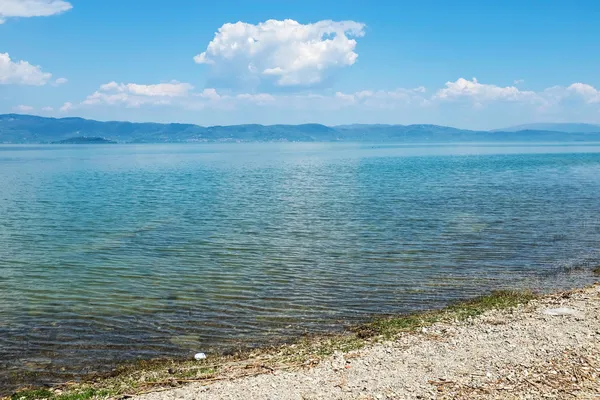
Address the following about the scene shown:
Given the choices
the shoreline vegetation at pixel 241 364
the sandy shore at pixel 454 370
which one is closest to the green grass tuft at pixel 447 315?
the shoreline vegetation at pixel 241 364

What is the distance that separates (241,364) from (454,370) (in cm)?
500

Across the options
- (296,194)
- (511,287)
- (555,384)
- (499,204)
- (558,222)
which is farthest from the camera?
(296,194)

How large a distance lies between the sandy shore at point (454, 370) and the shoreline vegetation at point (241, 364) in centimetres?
36

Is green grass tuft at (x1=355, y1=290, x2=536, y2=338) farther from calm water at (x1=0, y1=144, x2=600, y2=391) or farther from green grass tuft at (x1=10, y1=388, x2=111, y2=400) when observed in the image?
green grass tuft at (x1=10, y1=388, x2=111, y2=400)

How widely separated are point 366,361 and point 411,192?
41.1m

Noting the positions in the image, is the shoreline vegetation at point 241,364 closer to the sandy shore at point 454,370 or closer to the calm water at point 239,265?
the sandy shore at point 454,370

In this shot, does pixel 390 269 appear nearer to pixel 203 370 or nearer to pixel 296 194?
pixel 203 370

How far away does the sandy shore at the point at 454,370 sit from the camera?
10297 mm

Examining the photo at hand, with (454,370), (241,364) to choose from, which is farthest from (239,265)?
(454,370)

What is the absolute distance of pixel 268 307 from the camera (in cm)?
1748

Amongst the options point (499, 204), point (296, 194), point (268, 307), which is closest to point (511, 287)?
point (268, 307)

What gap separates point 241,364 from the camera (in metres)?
12.8

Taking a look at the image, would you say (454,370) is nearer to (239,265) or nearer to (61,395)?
(61,395)

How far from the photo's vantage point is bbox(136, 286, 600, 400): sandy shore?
33.8ft
